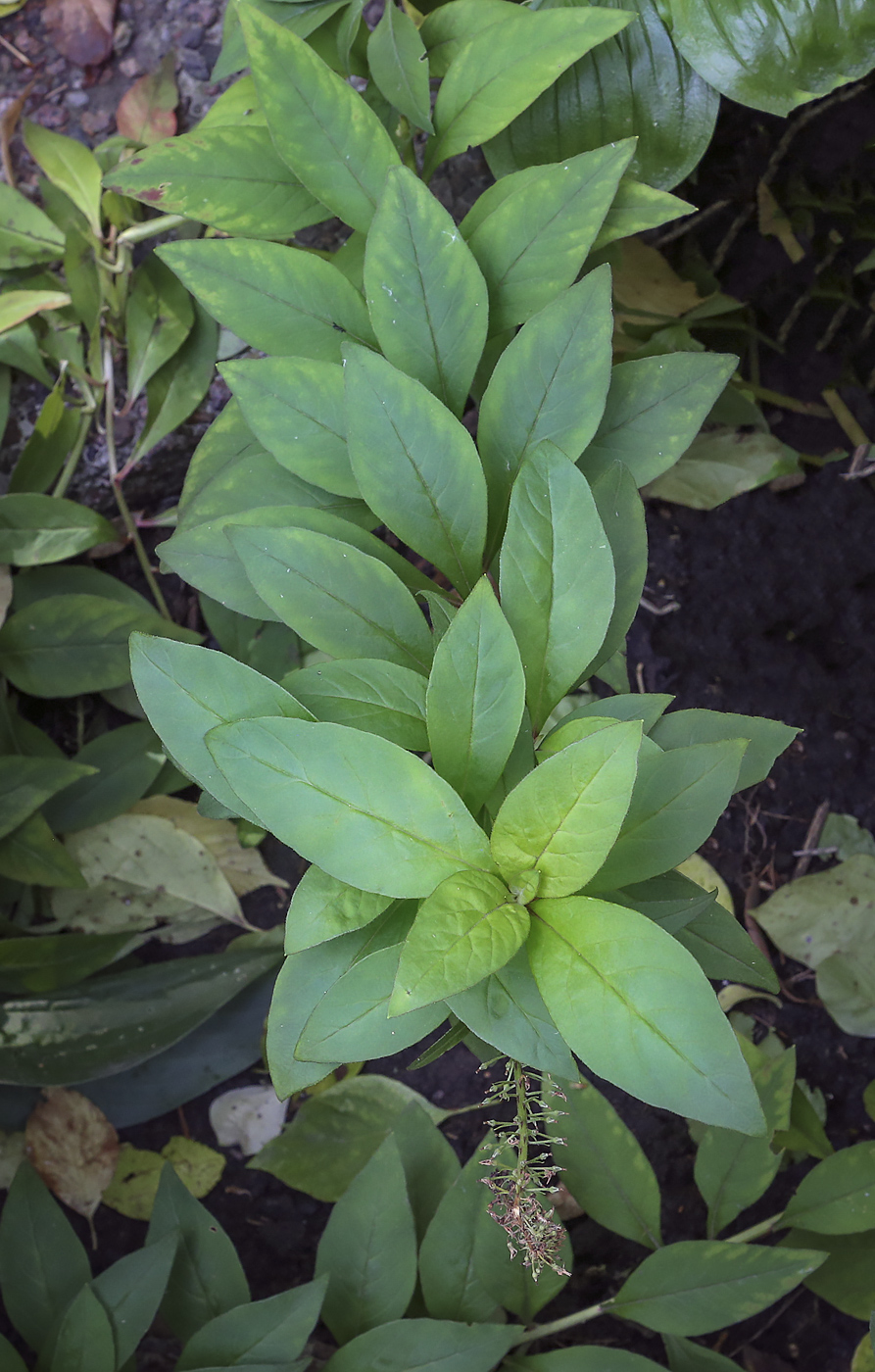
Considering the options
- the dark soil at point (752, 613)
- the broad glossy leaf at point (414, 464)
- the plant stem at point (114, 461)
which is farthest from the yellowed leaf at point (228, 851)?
the broad glossy leaf at point (414, 464)

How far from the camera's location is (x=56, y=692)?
49.1 inches

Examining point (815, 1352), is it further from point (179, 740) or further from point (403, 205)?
point (403, 205)

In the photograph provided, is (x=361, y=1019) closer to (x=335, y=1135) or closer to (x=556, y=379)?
(x=556, y=379)

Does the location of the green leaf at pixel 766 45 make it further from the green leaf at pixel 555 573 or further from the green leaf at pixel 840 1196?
the green leaf at pixel 840 1196

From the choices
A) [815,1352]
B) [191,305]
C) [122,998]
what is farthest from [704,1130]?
[191,305]

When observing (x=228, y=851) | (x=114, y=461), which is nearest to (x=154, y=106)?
(x=114, y=461)

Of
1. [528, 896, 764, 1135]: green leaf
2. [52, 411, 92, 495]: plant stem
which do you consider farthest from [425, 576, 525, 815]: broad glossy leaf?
[52, 411, 92, 495]: plant stem

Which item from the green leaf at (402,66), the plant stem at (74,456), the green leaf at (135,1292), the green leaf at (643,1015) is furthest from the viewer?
the plant stem at (74,456)

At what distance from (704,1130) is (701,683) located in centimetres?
58

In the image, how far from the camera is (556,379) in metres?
0.72

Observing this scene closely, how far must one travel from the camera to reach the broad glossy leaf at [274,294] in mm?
771

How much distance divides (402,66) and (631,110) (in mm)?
253

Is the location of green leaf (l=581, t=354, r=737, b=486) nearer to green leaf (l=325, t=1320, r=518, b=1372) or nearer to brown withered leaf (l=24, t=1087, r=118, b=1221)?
green leaf (l=325, t=1320, r=518, b=1372)

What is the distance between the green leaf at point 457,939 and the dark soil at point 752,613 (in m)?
0.77
